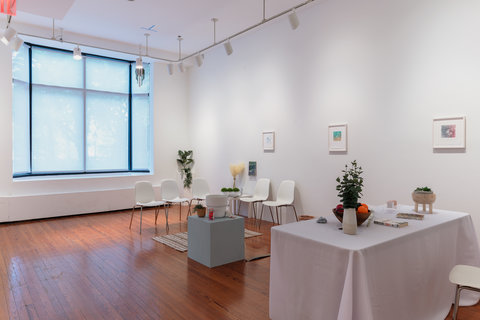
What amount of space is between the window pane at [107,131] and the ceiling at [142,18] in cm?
137

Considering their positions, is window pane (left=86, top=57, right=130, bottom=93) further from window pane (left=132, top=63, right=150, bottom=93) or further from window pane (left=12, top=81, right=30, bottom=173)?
window pane (left=12, top=81, right=30, bottom=173)

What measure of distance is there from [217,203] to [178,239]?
1416 mm

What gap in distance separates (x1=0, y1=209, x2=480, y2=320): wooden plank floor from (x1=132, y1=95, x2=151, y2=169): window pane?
3.23 m

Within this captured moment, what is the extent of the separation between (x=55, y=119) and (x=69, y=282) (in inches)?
198

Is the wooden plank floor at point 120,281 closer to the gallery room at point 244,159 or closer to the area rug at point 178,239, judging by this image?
the gallery room at point 244,159

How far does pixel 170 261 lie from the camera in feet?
13.9

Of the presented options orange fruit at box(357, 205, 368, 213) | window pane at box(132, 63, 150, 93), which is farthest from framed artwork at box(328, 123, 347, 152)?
window pane at box(132, 63, 150, 93)

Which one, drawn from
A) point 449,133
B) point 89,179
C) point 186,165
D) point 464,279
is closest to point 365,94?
point 449,133

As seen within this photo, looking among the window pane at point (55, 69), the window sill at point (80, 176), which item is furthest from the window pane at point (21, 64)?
the window sill at point (80, 176)

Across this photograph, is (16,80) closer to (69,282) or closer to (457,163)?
(69,282)

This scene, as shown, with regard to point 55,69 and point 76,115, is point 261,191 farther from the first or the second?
point 55,69

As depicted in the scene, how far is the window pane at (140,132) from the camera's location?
853 centimetres

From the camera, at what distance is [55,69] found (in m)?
7.41

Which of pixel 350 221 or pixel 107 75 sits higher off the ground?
pixel 107 75
